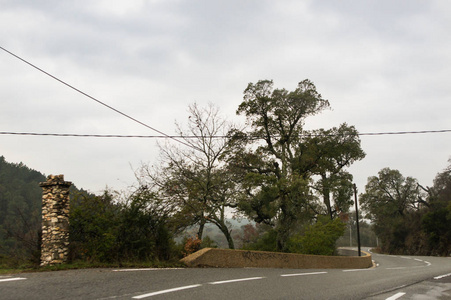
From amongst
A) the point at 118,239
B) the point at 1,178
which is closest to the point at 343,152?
the point at 118,239

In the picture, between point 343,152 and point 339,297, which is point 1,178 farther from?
point 339,297

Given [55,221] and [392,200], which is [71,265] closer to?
[55,221]

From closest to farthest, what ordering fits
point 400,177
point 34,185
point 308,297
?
point 308,297 < point 400,177 < point 34,185

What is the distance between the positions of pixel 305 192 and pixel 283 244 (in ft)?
14.2

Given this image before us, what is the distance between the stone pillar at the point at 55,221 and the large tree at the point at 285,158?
13454 millimetres

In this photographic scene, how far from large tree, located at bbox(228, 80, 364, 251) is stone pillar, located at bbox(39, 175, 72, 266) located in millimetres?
13454

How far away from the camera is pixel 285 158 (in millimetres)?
29594

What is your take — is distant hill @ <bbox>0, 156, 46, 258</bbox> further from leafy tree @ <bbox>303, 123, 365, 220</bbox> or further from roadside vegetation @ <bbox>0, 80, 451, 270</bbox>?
leafy tree @ <bbox>303, 123, 365, 220</bbox>

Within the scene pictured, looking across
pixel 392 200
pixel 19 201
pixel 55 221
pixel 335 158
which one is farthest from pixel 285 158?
pixel 19 201

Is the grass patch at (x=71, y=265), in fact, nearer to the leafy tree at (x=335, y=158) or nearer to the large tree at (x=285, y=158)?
the large tree at (x=285, y=158)

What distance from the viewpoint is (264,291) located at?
23.8 feet

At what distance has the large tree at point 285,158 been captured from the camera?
2412cm

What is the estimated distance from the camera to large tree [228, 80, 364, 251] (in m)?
24.1

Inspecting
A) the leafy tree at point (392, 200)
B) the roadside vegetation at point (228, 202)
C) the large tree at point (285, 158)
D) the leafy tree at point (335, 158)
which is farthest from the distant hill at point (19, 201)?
the leafy tree at point (392, 200)
